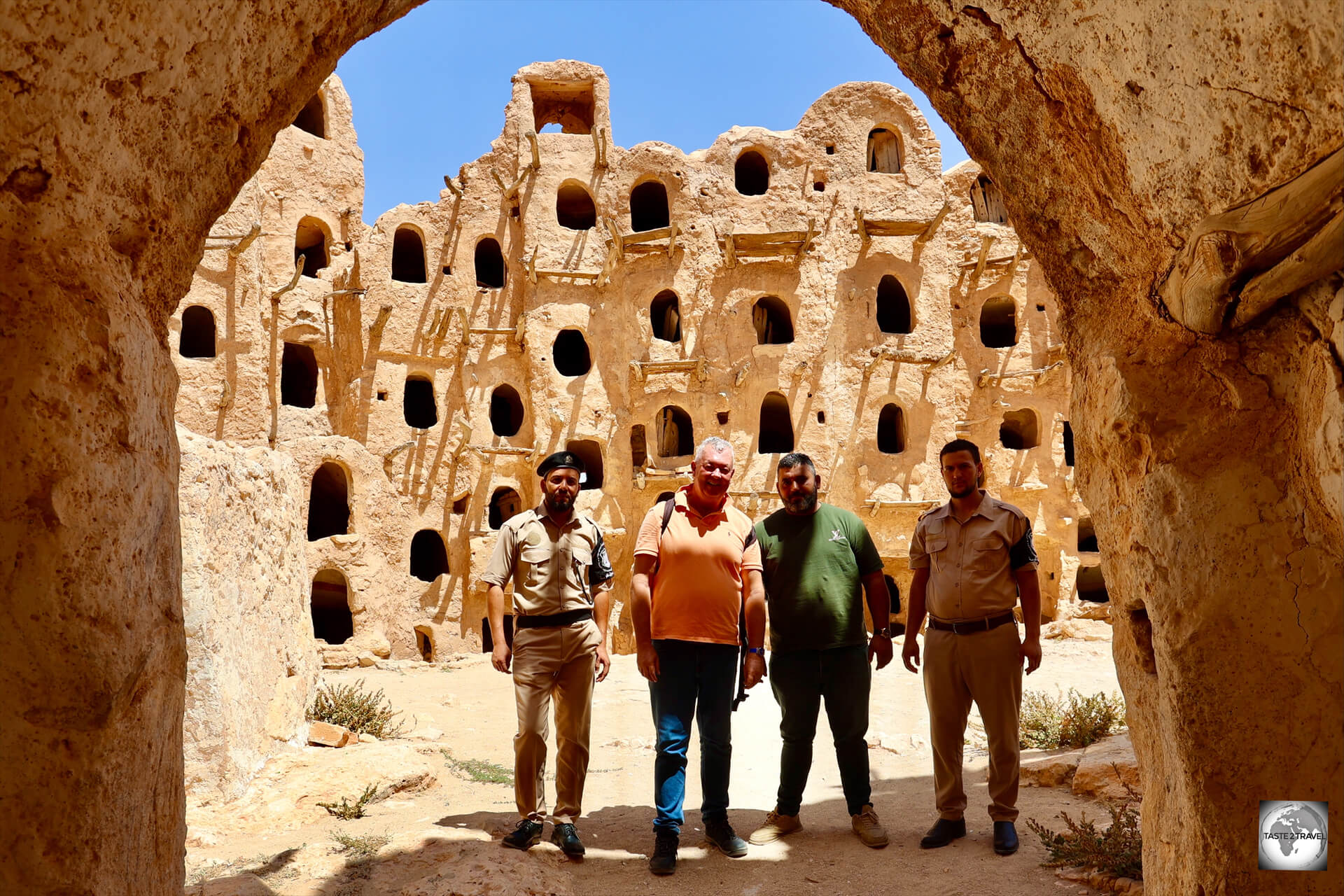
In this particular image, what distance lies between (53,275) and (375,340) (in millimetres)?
18290

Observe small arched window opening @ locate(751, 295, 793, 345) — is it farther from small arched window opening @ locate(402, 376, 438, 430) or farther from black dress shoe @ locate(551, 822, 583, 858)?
black dress shoe @ locate(551, 822, 583, 858)

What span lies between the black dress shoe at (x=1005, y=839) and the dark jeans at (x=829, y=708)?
0.69 metres

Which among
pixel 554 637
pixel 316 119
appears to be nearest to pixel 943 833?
pixel 554 637

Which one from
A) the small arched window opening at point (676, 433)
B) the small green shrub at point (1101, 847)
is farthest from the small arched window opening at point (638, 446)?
the small green shrub at point (1101, 847)

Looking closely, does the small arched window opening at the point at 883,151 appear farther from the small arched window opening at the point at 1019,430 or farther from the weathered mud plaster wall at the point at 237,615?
the weathered mud plaster wall at the point at 237,615

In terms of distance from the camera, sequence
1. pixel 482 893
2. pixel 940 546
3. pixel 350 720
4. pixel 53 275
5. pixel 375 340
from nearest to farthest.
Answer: pixel 53 275
pixel 482 893
pixel 940 546
pixel 350 720
pixel 375 340

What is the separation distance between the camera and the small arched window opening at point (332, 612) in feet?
62.6

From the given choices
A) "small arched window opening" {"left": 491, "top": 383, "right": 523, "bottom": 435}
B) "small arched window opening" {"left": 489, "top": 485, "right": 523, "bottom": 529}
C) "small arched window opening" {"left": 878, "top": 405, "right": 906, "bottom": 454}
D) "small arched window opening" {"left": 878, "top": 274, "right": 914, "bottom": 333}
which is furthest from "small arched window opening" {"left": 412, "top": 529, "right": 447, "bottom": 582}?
"small arched window opening" {"left": 878, "top": 274, "right": 914, "bottom": 333}

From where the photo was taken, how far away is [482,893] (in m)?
4.08

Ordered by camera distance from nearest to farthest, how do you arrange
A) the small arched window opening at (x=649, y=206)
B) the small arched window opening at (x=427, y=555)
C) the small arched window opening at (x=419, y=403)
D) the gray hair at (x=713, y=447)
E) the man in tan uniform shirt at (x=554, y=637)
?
1. the man in tan uniform shirt at (x=554, y=637)
2. the gray hair at (x=713, y=447)
3. the small arched window opening at (x=427, y=555)
4. the small arched window opening at (x=419, y=403)
5. the small arched window opening at (x=649, y=206)

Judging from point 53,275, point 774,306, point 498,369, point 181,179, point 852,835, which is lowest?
point 852,835

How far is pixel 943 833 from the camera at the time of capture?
16.1 feet

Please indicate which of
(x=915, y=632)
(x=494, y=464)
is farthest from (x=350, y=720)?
(x=494, y=464)

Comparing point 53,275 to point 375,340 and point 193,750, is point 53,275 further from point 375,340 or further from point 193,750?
point 375,340
